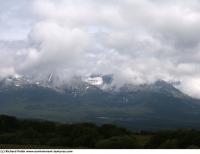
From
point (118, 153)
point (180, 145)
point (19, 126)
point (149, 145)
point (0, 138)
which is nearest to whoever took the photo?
point (118, 153)

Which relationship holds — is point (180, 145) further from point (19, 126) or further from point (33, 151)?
point (19, 126)

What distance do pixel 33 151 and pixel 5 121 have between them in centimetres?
2211

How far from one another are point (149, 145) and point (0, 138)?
1144cm

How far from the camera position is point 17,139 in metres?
30.8

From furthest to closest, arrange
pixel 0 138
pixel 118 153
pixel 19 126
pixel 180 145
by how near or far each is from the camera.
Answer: pixel 19 126, pixel 0 138, pixel 180 145, pixel 118 153

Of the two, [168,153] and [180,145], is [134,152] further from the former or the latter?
[180,145]

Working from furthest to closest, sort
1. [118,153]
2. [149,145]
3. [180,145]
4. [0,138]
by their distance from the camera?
[0,138]
[149,145]
[180,145]
[118,153]

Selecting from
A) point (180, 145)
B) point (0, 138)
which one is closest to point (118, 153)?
point (180, 145)

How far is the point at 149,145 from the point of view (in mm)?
30469

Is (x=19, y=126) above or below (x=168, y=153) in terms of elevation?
above

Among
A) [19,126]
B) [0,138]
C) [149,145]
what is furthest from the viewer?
[19,126]

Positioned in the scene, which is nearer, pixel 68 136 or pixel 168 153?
pixel 168 153

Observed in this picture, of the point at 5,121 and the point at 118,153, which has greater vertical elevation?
the point at 5,121

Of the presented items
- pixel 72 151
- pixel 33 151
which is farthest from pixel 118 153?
pixel 33 151
